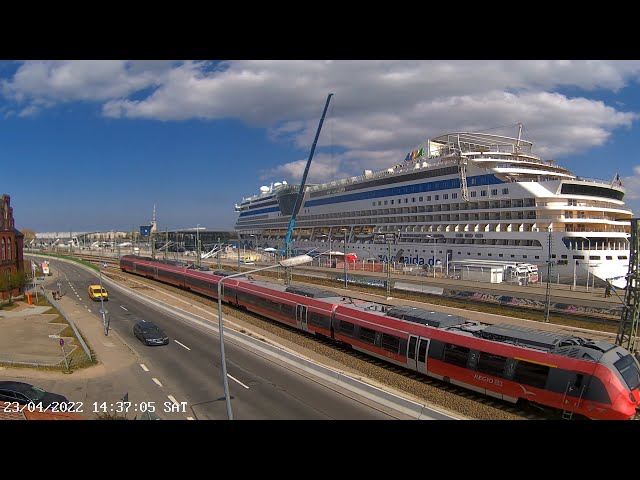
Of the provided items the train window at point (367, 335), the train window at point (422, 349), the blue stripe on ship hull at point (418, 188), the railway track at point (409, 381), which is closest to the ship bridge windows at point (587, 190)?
the blue stripe on ship hull at point (418, 188)

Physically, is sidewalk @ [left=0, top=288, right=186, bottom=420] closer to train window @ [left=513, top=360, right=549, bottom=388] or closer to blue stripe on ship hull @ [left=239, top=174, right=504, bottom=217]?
train window @ [left=513, top=360, right=549, bottom=388]

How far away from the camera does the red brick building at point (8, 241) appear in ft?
125

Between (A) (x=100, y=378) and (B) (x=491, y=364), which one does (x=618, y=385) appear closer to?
(B) (x=491, y=364)

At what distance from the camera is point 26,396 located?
13523 millimetres

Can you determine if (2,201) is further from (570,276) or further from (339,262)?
(570,276)

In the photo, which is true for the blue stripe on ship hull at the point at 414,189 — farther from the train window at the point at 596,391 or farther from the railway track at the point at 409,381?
the train window at the point at 596,391

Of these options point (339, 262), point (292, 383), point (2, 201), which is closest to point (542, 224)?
point (339, 262)

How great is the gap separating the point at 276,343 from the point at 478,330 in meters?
10.7

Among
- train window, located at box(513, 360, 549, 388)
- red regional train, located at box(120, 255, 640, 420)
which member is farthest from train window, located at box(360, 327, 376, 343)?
train window, located at box(513, 360, 549, 388)

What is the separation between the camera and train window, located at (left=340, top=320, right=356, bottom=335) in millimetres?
20089

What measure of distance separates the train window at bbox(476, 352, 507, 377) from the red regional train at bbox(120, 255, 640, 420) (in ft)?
0.10

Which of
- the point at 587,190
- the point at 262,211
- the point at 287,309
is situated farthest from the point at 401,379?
the point at 262,211

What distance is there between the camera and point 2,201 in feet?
128

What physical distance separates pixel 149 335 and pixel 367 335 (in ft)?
38.0
